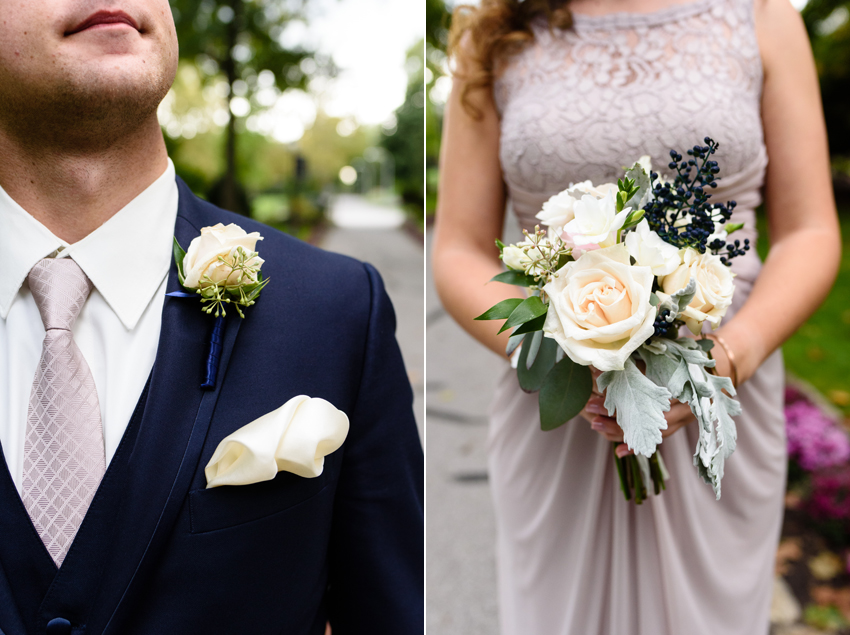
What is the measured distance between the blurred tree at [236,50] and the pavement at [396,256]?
100cm

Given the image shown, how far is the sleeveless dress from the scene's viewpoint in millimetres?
1892

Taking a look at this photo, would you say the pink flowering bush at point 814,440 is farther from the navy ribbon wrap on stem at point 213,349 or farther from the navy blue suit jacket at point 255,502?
the navy ribbon wrap on stem at point 213,349

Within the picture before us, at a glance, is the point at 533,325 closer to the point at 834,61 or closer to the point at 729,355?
the point at 729,355

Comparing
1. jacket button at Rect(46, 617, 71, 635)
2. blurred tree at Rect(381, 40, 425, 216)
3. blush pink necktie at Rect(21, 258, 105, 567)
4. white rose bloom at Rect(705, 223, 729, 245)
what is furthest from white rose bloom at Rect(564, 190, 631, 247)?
blurred tree at Rect(381, 40, 425, 216)

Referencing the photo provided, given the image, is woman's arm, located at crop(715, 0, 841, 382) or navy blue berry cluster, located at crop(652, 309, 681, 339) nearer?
navy blue berry cluster, located at crop(652, 309, 681, 339)

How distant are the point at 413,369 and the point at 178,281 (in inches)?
231

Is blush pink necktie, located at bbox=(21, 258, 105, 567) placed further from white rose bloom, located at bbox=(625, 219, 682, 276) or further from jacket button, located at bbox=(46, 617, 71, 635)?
white rose bloom, located at bbox=(625, 219, 682, 276)

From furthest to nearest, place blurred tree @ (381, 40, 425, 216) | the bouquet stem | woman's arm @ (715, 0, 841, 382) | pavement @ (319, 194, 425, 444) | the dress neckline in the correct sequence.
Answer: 1. blurred tree @ (381, 40, 425, 216)
2. pavement @ (319, 194, 425, 444)
3. the dress neckline
4. woman's arm @ (715, 0, 841, 382)
5. the bouquet stem

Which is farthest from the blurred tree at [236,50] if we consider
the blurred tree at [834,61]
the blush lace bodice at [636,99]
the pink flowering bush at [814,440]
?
the blurred tree at [834,61]

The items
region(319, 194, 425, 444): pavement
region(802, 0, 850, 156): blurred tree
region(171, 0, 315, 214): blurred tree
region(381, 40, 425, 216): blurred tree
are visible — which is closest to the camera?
region(171, 0, 315, 214): blurred tree

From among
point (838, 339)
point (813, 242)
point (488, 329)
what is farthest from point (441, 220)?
Answer: point (838, 339)

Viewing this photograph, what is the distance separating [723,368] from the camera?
1.63 meters

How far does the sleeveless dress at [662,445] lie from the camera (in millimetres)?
1892

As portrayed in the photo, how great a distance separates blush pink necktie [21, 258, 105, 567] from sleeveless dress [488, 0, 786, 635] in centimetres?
132
